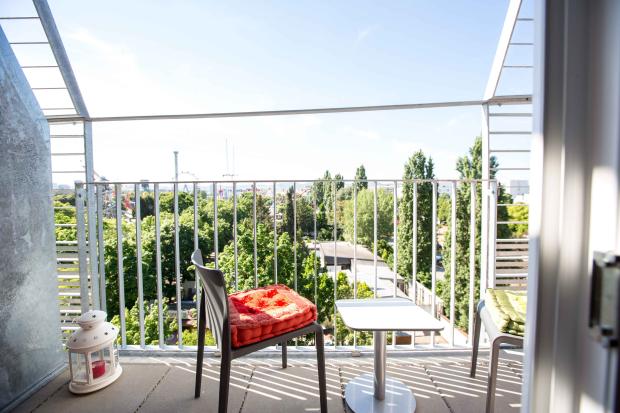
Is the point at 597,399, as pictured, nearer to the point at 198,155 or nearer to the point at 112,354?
the point at 112,354

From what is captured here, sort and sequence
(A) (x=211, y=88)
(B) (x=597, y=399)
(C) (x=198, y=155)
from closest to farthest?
(B) (x=597, y=399)
(A) (x=211, y=88)
(C) (x=198, y=155)

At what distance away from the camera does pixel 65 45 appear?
6.50 feet

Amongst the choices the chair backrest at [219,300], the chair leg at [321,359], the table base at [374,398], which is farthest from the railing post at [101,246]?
the table base at [374,398]

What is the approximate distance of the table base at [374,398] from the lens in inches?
61.6

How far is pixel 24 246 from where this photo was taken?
1782 mm

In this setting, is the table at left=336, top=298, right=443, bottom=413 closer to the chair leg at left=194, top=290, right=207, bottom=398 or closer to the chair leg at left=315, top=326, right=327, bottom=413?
the chair leg at left=315, top=326, right=327, bottom=413

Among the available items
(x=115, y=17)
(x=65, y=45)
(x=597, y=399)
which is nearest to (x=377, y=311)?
(x=597, y=399)

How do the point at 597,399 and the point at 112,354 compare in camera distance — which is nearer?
the point at 597,399

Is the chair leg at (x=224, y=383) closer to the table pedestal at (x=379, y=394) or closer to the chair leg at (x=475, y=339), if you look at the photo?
the table pedestal at (x=379, y=394)

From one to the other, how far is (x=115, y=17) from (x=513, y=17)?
3.21 metres

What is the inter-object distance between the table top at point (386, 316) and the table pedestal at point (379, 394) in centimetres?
10

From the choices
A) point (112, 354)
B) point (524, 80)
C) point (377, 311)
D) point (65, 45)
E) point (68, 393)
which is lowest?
point (68, 393)

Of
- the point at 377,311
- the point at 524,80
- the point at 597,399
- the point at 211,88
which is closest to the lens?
the point at 597,399

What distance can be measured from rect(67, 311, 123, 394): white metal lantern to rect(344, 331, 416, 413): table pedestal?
1402 mm
